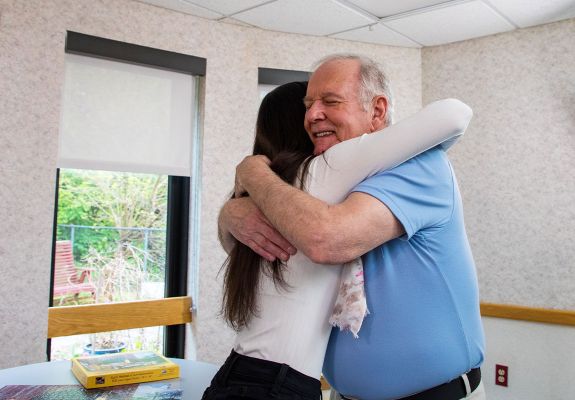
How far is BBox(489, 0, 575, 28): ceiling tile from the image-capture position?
302cm

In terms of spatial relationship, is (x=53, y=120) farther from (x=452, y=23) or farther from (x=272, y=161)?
(x=452, y=23)

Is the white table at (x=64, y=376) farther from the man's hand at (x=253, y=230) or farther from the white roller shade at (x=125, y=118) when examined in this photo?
the white roller shade at (x=125, y=118)

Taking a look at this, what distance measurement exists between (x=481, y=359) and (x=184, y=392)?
90cm

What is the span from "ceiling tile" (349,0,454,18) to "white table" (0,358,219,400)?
7.51 ft

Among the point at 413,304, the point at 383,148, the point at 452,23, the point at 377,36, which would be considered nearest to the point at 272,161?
the point at 383,148

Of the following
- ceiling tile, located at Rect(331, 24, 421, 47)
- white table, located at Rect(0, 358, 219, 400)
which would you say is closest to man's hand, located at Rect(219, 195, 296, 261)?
white table, located at Rect(0, 358, 219, 400)

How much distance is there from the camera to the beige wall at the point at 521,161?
3271mm

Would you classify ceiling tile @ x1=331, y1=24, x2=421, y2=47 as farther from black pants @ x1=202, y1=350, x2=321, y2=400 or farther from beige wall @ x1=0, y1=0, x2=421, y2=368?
black pants @ x1=202, y1=350, x2=321, y2=400

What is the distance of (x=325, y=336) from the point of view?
99 centimetres

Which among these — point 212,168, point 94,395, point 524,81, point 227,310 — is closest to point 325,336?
point 227,310

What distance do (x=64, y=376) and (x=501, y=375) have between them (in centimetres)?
282

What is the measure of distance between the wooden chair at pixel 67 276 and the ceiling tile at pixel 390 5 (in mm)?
2270

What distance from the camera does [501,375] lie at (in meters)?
3.39

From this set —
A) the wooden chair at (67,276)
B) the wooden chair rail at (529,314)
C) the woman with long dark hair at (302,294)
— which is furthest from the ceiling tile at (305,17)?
the woman with long dark hair at (302,294)
